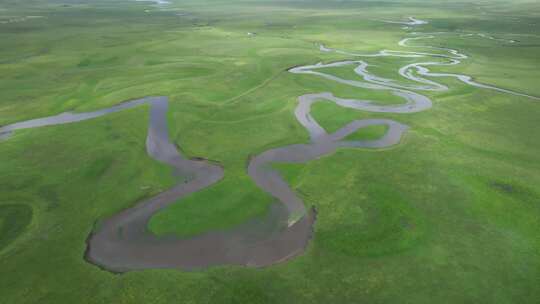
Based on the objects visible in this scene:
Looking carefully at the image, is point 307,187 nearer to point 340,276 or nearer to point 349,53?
point 340,276

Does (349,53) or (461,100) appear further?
(349,53)

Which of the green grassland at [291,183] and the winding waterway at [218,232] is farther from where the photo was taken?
the winding waterway at [218,232]

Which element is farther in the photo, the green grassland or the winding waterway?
the winding waterway

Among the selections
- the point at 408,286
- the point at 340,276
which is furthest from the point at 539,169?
the point at 340,276
